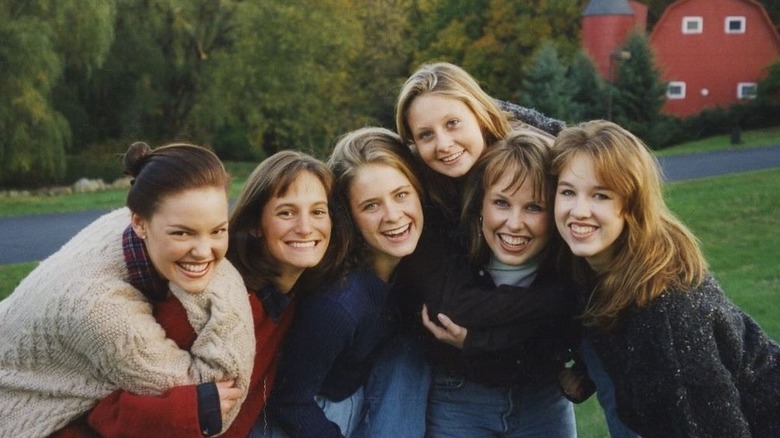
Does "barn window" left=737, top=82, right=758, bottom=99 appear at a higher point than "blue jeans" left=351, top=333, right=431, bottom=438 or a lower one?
lower

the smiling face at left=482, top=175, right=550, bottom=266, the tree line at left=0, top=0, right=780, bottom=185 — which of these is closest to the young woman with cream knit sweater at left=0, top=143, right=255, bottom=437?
the smiling face at left=482, top=175, right=550, bottom=266

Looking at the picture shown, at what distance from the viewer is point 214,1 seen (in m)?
32.8

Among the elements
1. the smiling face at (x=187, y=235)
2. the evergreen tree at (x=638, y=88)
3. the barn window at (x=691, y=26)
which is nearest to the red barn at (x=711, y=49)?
the barn window at (x=691, y=26)

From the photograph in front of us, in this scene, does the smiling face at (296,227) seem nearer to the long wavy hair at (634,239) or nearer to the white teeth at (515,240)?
the white teeth at (515,240)

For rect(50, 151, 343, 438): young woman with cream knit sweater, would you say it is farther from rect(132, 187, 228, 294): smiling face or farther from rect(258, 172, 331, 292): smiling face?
rect(132, 187, 228, 294): smiling face

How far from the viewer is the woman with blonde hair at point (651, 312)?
2.84 meters

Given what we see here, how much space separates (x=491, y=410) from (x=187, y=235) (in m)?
1.46

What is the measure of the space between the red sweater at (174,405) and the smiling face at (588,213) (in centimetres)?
115

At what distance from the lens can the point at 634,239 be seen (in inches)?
119

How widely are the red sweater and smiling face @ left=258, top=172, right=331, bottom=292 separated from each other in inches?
8.2

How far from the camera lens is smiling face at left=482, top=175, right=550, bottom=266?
10.9 feet

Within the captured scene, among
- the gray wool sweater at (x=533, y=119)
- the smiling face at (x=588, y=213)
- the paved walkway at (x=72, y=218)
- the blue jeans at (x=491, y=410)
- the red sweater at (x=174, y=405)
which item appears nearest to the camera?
the red sweater at (x=174, y=405)

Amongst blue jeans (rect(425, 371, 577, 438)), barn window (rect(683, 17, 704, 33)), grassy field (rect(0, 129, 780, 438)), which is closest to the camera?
blue jeans (rect(425, 371, 577, 438))

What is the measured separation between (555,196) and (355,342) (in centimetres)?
97
